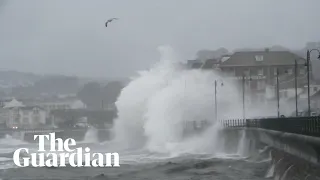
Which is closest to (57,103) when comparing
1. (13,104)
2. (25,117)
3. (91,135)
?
(91,135)

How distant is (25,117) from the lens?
189 feet

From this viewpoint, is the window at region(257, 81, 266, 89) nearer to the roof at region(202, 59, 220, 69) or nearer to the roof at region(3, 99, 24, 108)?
the roof at region(202, 59, 220, 69)

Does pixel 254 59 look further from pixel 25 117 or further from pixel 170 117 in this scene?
pixel 25 117

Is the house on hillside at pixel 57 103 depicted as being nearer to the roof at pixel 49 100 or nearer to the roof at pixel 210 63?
the roof at pixel 49 100

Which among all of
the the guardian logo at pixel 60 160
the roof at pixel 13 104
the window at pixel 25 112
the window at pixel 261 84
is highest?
the window at pixel 261 84

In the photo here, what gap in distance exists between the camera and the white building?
55.2 m

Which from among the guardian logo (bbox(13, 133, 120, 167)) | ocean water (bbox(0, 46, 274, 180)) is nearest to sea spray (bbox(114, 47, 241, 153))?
ocean water (bbox(0, 46, 274, 180))

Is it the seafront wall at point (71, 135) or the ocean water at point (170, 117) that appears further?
the seafront wall at point (71, 135)

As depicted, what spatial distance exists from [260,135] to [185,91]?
29947 millimetres

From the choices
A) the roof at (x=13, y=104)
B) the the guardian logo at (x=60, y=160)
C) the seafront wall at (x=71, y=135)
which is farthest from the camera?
the roof at (x=13, y=104)

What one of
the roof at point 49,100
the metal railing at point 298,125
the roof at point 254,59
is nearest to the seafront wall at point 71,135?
the roof at point 49,100

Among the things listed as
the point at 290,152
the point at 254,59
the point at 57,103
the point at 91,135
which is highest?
the point at 254,59

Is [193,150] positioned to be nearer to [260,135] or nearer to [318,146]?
[260,135]

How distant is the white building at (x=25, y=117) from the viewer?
55.2 metres
